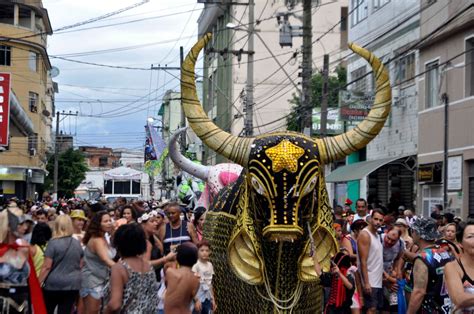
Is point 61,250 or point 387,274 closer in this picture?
point 61,250

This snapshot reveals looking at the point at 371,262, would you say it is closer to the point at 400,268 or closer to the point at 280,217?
the point at 400,268

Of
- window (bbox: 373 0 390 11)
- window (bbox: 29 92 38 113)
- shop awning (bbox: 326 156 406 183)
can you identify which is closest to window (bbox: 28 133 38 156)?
window (bbox: 29 92 38 113)

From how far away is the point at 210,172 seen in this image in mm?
13031

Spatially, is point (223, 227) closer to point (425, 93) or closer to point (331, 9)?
point (425, 93)

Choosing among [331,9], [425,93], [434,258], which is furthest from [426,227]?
[331,9]

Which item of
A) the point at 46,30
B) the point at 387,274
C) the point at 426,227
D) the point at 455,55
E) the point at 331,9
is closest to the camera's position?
the point at 426,227

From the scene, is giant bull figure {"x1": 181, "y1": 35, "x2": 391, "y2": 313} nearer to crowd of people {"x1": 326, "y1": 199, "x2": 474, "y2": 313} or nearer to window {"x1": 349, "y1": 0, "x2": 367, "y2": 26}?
crowd of people {"x1": 326, "y1": 199, "x2": 474, "y2": 313}

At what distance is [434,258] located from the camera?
7.95m

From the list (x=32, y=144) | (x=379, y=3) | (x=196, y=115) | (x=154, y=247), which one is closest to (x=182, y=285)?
(x=196, y=115)

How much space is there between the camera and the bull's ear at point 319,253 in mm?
7477

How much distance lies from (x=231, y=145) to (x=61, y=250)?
2.49 m

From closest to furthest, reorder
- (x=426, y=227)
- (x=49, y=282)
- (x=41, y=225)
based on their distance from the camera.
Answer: (x=426, y=227) < (x=49, y=282) < (x=41, y=225)

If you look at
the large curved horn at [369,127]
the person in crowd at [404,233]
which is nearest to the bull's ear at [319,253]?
the large curved horn at [369,127]

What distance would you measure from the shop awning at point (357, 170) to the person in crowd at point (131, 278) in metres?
18.8
